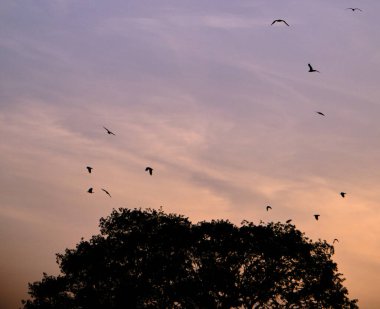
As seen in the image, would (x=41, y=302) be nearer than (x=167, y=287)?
No

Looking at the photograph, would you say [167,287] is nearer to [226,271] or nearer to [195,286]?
[195,286]

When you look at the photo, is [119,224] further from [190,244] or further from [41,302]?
[41,302]

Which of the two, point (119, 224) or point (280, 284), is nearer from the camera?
point (280, 284)

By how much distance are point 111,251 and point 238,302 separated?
12499 mm

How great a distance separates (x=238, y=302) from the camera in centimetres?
4550

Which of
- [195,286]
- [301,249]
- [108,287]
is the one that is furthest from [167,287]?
[301,249]

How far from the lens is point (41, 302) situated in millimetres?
49844

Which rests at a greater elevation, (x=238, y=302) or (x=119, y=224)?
(x=119, y=224)

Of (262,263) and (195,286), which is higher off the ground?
(262,263)

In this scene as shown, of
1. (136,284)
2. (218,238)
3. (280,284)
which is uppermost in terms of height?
(218,238)

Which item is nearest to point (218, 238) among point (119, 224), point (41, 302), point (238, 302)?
point (238, 302)

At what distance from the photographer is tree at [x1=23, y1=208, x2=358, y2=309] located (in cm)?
4584

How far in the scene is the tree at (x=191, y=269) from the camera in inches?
1805

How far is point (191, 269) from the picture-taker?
1853 inches
